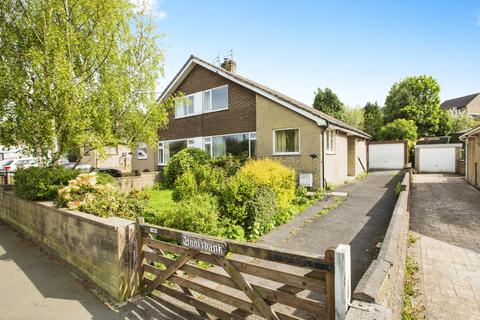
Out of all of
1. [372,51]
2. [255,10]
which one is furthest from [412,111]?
[255,10]

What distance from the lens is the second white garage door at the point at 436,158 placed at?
2364cm

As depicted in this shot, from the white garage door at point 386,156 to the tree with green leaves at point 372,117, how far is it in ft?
48.0

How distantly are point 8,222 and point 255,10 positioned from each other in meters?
11.6

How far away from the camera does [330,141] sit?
45.2 ft

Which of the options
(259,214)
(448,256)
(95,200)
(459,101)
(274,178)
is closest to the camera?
(448,256)

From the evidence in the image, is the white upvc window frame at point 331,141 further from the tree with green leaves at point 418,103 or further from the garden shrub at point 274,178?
the tree with green leaves at point 418,103

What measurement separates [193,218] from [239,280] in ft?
9.05

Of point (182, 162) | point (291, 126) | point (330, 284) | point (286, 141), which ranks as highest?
point (291, 126)

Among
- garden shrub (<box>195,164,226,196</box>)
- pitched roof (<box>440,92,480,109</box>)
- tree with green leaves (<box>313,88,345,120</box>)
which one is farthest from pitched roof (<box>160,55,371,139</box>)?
pitched roof (<box>440,92,480,109</box>)

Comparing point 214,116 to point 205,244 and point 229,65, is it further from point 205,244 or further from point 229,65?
point 205,244

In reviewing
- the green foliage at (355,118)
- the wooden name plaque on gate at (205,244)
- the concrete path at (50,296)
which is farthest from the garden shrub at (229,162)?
the green foliage at (355,118)

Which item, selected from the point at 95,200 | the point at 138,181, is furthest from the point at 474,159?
the point at 95,200

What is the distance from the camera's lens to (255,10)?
376 inches

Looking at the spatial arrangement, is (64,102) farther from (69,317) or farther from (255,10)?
(255,10)
